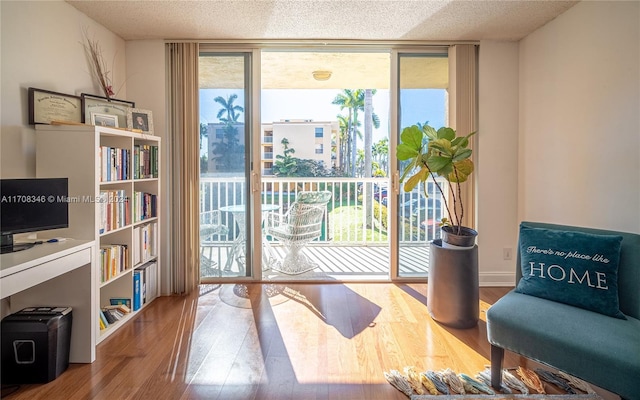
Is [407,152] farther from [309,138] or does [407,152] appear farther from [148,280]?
[309,138]

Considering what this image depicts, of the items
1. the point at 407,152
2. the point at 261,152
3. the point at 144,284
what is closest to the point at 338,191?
the point at 261,152

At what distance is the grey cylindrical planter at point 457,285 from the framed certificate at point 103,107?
2.80 meters

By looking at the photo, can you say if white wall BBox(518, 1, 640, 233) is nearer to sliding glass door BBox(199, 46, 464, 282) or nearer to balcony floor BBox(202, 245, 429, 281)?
sliding glass door BBox(199, 46, 464, 282)

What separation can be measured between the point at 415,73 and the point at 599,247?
7.32 ft

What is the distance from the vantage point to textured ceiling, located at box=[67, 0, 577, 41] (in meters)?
2.48

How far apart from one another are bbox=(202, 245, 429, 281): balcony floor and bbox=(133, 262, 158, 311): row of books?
0.50 metres

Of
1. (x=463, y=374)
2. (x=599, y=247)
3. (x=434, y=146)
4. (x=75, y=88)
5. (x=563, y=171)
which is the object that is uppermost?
(x=75, y=88)

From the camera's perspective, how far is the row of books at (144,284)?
→ 8.76ft

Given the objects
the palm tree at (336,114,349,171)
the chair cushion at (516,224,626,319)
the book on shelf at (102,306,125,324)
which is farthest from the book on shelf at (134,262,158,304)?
the palm tree at (336,114,349,171)

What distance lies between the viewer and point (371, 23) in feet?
9.15

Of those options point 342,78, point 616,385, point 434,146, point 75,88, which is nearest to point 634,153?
point 434,146

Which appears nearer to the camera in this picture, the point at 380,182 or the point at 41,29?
the point at 41,29

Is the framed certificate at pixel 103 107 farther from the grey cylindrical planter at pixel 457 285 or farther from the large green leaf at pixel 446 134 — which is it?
the grey cylindrical planter at pixel 457 285

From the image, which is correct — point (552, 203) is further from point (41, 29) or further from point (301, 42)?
point (41, 29)
